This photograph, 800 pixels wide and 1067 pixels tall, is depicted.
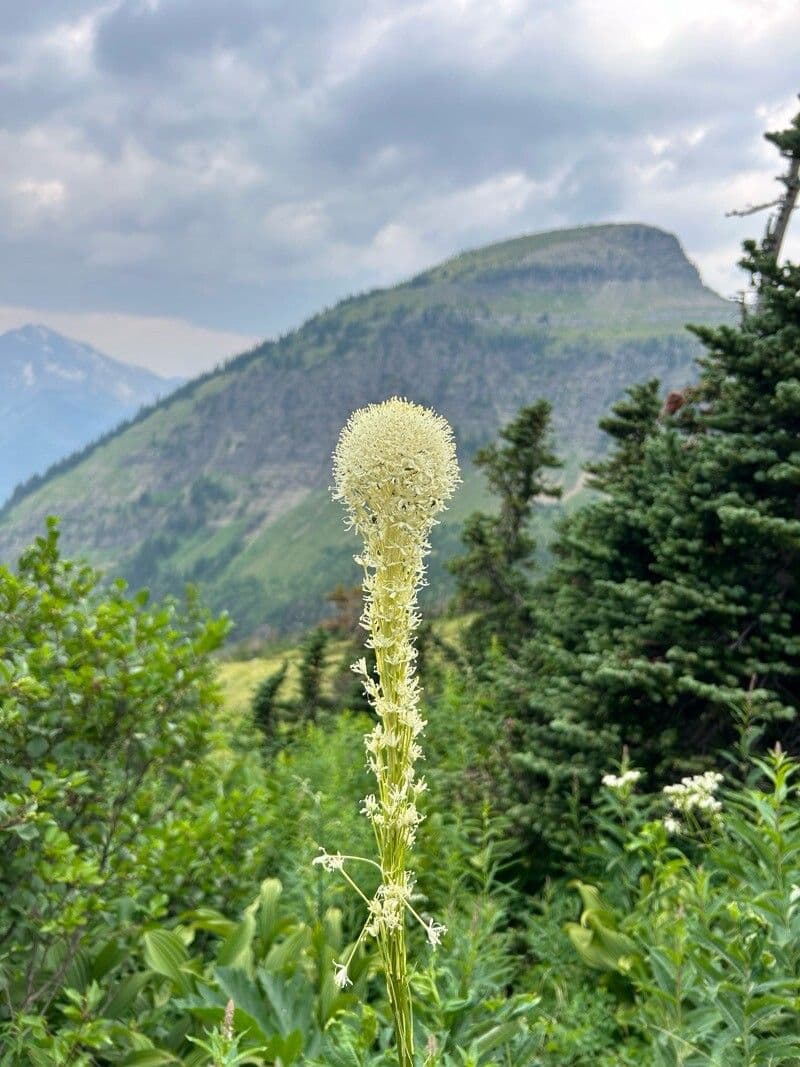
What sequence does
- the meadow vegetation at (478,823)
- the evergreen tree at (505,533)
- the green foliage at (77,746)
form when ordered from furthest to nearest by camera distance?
1. the evergreen tree at (505,533)
2. the green foliage at (77,746)
3. the meadow vegetation at (478,823)

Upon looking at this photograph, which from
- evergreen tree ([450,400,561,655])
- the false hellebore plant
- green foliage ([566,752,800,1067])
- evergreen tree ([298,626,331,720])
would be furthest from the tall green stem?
evergreen tree ([298,626,331,720])

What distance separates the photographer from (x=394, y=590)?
2566mm

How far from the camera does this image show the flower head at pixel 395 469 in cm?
253

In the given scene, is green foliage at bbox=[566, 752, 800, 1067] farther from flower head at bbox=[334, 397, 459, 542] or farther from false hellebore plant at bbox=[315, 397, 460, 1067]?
flower head at bbox=[334, 397, 459, 542]

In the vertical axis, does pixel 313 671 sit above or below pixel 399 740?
below

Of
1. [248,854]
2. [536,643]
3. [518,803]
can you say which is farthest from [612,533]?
[248,854]

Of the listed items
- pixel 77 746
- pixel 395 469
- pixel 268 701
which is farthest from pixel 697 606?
pixel 268 701

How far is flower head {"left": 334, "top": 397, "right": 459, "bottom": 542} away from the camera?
2527 millimetres

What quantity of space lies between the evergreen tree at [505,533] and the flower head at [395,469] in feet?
57.5

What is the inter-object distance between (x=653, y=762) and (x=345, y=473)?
7.59 metres

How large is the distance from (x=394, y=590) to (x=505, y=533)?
23420mm

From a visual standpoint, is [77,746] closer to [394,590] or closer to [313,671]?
[394,590]

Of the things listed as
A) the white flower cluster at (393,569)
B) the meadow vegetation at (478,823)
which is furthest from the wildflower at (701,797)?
the white flower cluster at (393,569)

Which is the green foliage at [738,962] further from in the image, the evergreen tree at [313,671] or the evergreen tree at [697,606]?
the evergreen tree at [313,671]
